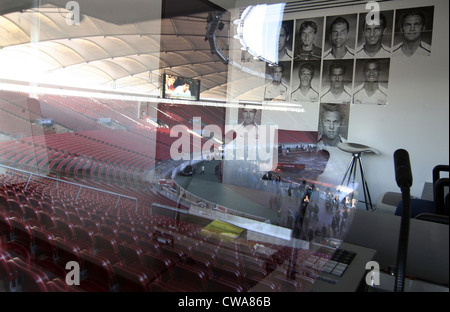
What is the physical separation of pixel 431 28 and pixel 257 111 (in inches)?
99.3

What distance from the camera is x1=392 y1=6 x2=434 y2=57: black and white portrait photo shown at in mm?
2112

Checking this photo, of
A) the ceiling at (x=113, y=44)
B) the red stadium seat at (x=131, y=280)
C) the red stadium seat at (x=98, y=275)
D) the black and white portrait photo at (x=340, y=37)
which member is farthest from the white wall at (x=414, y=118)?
the ceiling at (x=113, y=44)

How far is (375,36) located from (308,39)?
2.82ft

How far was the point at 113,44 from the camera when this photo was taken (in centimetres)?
657

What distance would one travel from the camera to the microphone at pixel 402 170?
977mm

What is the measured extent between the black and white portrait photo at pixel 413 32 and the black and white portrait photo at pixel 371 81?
200 mm

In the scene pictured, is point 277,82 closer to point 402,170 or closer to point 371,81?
point 371,81

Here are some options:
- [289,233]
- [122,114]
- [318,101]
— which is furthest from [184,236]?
[122,114]

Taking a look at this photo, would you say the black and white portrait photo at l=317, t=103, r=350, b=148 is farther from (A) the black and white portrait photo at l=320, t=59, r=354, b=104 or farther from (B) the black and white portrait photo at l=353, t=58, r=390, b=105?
(B) the black and white portrait photo at l=353, t=58, r=390, b=105

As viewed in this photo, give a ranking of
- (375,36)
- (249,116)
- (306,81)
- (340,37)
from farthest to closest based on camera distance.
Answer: (249,116) → (306,81) → (340,37) → (375,36)

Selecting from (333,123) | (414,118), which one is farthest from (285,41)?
(414,118)

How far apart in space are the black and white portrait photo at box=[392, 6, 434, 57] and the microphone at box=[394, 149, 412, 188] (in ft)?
4.66

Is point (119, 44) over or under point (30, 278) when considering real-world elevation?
over

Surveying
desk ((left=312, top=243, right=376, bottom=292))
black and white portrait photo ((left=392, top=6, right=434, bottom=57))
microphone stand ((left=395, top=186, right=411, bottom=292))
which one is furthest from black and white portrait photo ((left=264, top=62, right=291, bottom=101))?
microphone stand ((left=395, top=186, right=411, bottom=292))
